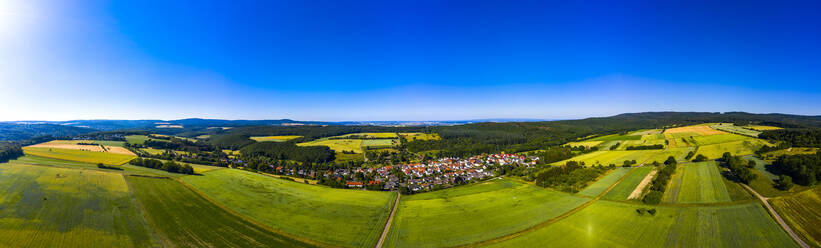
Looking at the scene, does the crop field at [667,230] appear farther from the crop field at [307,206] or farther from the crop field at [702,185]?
the crop field at [307,206]

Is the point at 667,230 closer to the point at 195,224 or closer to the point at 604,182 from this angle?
the point at 604,182

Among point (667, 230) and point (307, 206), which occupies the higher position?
point (667, 230)

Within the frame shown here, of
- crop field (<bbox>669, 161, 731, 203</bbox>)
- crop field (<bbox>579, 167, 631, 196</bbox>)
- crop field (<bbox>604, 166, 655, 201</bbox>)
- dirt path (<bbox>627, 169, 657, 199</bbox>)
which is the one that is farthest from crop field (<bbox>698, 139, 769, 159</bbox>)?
dirt path (<bbox>627, 169, 657, 199</bbox>)

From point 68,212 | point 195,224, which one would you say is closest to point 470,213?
point 195,224

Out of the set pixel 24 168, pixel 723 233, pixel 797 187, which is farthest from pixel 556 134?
pixel 24 168

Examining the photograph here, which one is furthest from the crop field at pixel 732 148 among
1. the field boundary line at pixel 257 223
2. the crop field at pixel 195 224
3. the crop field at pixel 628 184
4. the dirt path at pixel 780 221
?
the crop field at pixel 195 224

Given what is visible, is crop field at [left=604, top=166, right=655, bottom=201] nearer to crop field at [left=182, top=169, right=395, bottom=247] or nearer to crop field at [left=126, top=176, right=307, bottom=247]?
crop field at [left=182, top=169, right=395, bottom=247]

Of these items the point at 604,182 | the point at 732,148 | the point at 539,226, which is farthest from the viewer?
the point at 732,148
